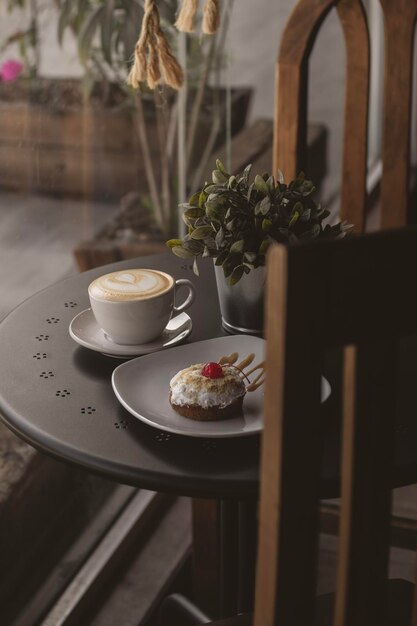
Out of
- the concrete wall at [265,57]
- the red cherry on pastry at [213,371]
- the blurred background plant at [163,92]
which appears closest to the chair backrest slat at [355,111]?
the concrete wall at [265,57]

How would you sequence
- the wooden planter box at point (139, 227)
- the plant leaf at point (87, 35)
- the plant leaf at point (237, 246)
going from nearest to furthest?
the plant leaf at point (237, 246) → the plant leaf at point (87, 35) → the wooden planter box at point (139, 227)

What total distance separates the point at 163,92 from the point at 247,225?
81 cm

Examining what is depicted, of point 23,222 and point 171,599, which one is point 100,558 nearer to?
point 171,599

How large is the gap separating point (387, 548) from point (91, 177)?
1.36 meters

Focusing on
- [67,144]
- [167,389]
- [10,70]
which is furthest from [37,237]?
[167,389]

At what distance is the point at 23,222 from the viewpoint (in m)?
1.79

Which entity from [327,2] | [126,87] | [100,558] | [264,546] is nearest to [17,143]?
[126,87]

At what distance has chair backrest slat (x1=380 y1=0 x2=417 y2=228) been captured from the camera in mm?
1741

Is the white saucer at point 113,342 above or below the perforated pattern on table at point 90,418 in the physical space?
above

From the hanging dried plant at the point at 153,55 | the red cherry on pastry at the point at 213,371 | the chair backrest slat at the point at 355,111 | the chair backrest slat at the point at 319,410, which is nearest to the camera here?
the chair backrest slat at the point at 319,410

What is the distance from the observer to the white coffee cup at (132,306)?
1227mm

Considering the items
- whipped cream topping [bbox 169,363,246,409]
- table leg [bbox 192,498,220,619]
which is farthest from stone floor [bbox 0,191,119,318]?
whipped cream topping [bbox 169,363,246,409]

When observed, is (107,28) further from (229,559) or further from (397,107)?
(229,559)

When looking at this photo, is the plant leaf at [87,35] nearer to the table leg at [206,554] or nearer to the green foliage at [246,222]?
the green foliage at [246,222]
